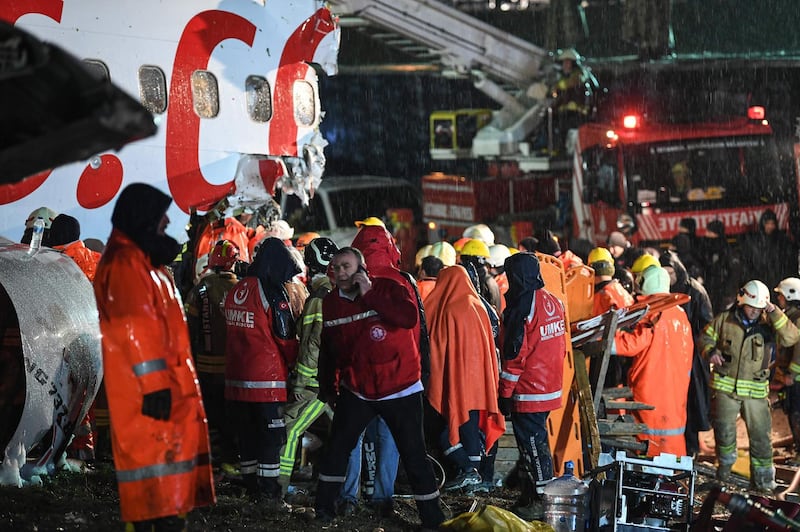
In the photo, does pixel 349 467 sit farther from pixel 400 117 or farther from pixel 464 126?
pixel 400 117

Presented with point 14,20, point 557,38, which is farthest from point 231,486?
point 557,38

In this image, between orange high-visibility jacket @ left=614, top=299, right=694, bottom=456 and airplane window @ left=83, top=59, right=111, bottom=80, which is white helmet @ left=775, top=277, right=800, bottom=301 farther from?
airplane window @ left=83, top=59, right=111, bottom=80

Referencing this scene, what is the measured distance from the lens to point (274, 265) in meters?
8.22

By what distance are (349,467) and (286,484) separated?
1.54 ft

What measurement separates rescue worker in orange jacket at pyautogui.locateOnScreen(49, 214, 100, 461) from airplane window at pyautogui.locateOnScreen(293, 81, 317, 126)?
5204 mm

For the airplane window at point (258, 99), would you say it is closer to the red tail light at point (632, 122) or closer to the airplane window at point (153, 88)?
the airplane window at point (153, 88)

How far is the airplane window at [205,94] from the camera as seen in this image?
13406mm

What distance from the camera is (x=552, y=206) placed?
2209 cm

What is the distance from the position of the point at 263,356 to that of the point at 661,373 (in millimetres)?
3760

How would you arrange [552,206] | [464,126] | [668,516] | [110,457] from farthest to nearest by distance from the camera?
[464,126] → [552,206] → [110,457] → [668,516]

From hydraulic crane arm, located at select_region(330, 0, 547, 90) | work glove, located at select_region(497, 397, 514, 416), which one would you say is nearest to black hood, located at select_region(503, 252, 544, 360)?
work glove, located at select_region(497, 397, 514, 416)

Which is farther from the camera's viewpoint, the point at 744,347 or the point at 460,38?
the point at 460,38

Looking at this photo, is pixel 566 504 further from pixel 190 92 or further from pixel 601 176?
pixel 601 176

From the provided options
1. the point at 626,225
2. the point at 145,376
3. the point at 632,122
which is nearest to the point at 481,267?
the point at 145,376
